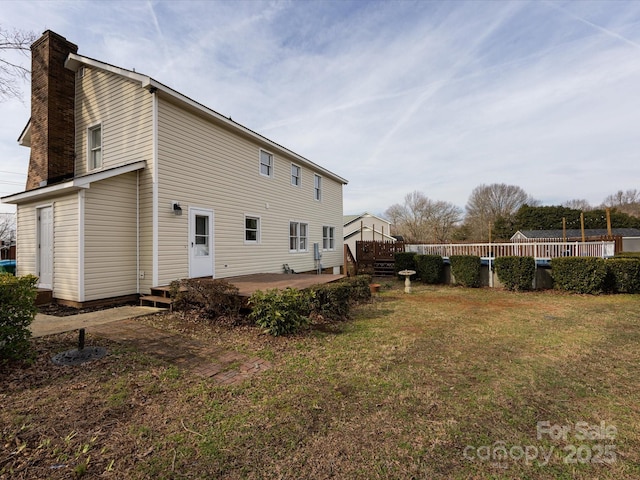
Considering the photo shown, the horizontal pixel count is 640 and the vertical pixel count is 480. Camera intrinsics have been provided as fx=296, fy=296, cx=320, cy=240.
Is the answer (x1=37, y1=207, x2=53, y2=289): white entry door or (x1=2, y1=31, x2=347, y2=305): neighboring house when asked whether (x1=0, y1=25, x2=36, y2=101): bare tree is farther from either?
(x1=37, y1=207, x2=53, y2=289): white entry door

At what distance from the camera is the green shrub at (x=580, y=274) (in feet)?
32.4

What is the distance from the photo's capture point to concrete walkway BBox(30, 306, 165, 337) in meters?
5.12

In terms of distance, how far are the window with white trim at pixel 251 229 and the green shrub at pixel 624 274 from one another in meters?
12.1

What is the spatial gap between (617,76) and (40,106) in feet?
57.4

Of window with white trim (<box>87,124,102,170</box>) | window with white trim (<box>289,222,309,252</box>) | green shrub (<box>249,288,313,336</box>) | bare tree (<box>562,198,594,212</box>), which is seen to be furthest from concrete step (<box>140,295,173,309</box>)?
bare tree (<box>562,198,594,212</box>)

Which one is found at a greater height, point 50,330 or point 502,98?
point 502,98

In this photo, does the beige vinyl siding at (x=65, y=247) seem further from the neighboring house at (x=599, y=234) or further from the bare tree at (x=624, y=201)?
the bare tree at (x=624, y=201)

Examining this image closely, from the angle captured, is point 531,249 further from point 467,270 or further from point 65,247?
point 65,247

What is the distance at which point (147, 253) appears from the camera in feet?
25.5


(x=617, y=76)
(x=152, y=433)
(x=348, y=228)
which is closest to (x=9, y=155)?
(x=152, y=433)

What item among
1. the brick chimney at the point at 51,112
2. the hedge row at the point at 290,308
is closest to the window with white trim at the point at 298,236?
the hedge row at the point at 290,308

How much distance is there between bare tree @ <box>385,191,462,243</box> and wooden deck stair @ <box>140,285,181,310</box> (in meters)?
35.1

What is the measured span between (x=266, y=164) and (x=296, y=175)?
7.10ft

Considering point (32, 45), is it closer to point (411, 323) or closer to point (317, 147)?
point (317, 147)
